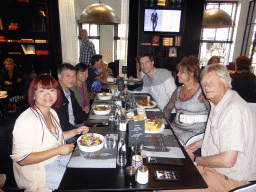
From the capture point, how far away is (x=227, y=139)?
1191mm

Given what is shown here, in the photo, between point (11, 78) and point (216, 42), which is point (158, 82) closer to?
point (11, 78)

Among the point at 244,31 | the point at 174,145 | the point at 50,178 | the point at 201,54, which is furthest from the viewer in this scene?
the point at 201,54

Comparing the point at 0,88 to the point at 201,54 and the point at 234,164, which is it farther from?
the point at 201,54

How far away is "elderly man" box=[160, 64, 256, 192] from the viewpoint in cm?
119

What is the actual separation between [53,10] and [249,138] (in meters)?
5.68

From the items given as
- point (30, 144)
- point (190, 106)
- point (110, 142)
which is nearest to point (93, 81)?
point (190, 106)

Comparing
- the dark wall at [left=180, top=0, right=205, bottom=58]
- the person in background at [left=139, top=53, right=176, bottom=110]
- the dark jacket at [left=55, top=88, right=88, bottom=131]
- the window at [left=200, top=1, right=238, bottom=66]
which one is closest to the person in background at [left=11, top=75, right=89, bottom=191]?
the dark jacket at [left=55, top=88, right=88, bottom=131]

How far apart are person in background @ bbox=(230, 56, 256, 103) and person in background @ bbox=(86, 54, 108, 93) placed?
244cm

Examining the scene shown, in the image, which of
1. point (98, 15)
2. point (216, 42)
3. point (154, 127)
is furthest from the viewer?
point (216, 42)

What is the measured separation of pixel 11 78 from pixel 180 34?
4753 mm

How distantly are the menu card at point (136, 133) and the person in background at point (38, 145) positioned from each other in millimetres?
438

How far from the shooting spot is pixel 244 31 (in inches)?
319

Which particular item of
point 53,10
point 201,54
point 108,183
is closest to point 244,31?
point 201,54

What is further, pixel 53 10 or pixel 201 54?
pixel 201 54
